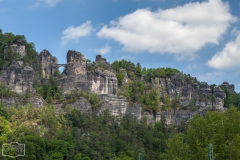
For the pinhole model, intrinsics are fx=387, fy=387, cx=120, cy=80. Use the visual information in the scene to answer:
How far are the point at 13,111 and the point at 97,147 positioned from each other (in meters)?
13.9

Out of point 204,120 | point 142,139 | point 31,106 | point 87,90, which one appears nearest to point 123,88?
point 87,90

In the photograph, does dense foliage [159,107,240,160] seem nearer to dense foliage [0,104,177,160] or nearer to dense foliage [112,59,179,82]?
dense foliage [0,104,177,160]

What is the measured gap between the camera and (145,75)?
77.3 meters

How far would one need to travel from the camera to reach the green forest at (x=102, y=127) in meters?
34.3

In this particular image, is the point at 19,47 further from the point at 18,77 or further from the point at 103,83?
the point at 103,83

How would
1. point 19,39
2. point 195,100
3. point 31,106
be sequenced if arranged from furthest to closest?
point 195,100, point 19,39, point 31,106

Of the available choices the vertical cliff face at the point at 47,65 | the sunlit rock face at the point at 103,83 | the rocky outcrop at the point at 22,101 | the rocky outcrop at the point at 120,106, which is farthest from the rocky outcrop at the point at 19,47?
the rocky outcrop at the point at 120,106

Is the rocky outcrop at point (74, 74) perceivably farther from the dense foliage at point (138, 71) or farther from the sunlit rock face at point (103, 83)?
the dense foliage at point (138, 71)

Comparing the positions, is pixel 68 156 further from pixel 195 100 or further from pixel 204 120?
pixel 195 100

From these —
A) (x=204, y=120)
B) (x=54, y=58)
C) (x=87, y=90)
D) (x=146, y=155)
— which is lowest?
(x=146, y=155)

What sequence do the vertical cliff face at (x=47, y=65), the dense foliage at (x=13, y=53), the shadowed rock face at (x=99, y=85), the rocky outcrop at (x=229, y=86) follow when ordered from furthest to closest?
1. the rocky outcrop at (x=229, y=86)
2. the vertical cliff face at (x=47, y=65)
3. the dense foliage at (x=13, y=53)
4. the shadowed rock face at (x=99, y=85)

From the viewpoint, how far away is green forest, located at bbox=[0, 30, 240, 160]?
34.3 meters

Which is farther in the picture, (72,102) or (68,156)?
(72,102)

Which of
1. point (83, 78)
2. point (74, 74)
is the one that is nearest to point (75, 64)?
point (74, 74)
